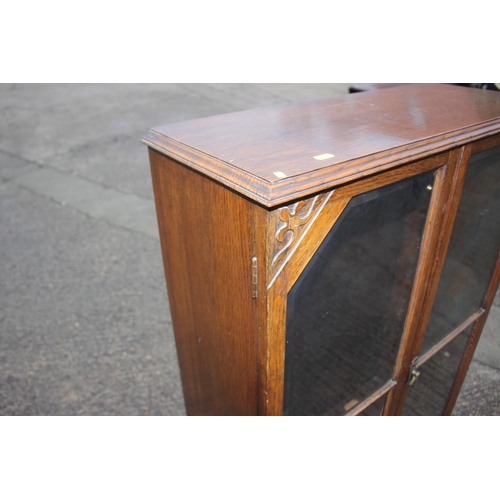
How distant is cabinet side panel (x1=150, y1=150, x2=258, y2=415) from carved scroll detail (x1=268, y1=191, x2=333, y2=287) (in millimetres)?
46

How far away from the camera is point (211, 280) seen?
91 cm

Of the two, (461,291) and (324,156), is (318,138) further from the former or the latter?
(461,291)

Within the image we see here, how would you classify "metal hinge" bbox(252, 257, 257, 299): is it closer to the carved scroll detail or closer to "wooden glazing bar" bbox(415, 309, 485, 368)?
the carved scroll detail

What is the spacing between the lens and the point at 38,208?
132 inches

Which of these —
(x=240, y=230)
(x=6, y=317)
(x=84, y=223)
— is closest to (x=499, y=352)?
(x=240, y=230)

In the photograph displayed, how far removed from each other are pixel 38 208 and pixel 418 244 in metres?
3.09

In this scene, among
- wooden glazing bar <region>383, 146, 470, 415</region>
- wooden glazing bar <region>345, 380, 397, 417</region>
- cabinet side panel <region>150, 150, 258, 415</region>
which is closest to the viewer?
cabinet side panel <region>150, 150, 258, 415</region>

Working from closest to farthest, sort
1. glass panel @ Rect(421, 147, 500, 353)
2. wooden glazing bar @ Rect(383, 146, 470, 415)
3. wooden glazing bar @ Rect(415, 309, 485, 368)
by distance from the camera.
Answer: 1. wooden glazing bar @ Rect(383, 146, 470, 415)
2. glass panel @ Rect(421, 147, 500, 353)
3. wooden glazing bar @ Rect(415, 309, 485, 368)

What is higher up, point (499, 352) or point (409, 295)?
point (409, 295)

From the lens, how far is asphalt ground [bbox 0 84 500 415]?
6.18 ft

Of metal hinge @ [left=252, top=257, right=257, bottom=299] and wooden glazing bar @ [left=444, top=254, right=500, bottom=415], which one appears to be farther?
wooden glazing bar @ [left=444, top=254, right=500, bottom=415]

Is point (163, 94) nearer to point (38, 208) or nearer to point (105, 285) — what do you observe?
point (38, 208)

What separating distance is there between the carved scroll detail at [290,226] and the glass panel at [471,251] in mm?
456

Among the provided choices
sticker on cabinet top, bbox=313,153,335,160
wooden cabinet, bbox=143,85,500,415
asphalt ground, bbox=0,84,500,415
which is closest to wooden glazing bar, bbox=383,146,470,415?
wooden cabinet, bbox=143,85,500,415
